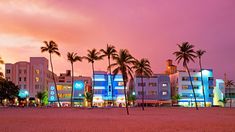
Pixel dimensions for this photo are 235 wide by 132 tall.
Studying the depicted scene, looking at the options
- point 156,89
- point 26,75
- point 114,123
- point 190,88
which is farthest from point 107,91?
point 114,123

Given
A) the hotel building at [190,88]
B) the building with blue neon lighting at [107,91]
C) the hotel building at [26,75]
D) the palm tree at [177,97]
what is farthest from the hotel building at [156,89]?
the hotel building at [26,75]

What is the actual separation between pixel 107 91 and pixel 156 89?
20253 millimetres

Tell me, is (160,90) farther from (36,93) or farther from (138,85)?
(36,93)

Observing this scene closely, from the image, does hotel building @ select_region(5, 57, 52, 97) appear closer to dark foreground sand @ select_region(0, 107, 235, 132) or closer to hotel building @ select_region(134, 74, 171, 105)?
hotel building @ select_region(134, 74, 171, 105)

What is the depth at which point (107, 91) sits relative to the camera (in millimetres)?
142500

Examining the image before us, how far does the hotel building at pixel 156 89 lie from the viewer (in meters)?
145

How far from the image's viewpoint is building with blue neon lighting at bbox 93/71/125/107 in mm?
141375

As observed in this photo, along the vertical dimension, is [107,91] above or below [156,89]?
below

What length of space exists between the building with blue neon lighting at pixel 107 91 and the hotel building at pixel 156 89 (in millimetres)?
7737

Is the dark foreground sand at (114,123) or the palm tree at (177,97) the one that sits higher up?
the palm tree at (177,97)

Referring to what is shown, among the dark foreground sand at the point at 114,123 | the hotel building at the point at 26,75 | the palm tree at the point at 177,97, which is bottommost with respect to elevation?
the dark foreground sand at the point at 114,123

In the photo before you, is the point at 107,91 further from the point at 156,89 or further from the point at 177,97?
the point at 177,97

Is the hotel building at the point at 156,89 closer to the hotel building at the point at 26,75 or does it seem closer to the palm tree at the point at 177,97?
the palm tree at the point at 177,97

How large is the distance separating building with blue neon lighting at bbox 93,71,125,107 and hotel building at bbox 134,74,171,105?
774 cm
